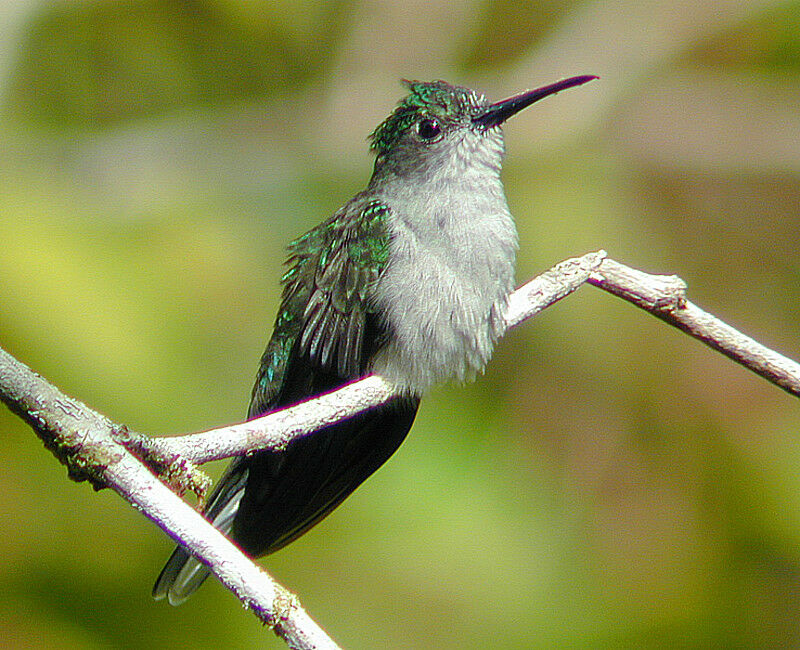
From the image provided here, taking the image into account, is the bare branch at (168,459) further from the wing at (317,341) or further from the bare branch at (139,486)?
the wing at (317,341)

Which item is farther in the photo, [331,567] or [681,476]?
[681,476]

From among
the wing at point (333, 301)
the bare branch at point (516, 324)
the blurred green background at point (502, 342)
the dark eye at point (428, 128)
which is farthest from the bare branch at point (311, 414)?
the blurred green background at point (502, 342)

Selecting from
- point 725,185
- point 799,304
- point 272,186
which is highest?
point 725,185

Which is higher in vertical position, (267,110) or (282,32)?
(282,32)

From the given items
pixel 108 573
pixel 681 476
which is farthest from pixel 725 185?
pixel 108 573

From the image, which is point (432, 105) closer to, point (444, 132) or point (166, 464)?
point (444, 132)

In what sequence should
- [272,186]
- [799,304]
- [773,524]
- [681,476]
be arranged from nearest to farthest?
[773,524], [681,476], [799,304], [272,186]

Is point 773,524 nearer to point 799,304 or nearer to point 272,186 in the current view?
point 799,304

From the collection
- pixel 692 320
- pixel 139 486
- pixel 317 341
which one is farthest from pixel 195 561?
pixel 692 320
